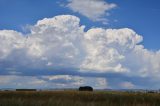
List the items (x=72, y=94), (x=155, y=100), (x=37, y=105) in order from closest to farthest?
(x=37, y=105) < (x=155, y=100) < (x=72, y=94)

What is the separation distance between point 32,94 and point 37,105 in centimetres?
2083

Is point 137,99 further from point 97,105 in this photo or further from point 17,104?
point 17,104

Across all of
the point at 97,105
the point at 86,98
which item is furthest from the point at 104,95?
the point at 97,105

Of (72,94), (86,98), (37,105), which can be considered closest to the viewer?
(37,105)

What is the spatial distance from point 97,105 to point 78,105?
191 cm

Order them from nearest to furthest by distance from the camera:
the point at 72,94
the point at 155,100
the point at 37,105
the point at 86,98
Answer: the point at 37,105 < the point at 155,100 < the point at 86,98 < the point at 72,94

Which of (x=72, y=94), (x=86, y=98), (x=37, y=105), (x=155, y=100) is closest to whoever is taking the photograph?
Answer: (x=37, y=105)

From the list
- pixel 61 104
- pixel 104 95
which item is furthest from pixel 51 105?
pixel 104 95

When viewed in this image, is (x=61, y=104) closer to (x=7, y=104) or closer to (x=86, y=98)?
(x=7, y=104)

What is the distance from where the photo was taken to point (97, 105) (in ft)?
107

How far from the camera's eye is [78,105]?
31438mm

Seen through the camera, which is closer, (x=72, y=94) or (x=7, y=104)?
(x=7, y=104)

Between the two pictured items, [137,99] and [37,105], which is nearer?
[37,105]

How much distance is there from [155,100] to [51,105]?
14150 millimetres
